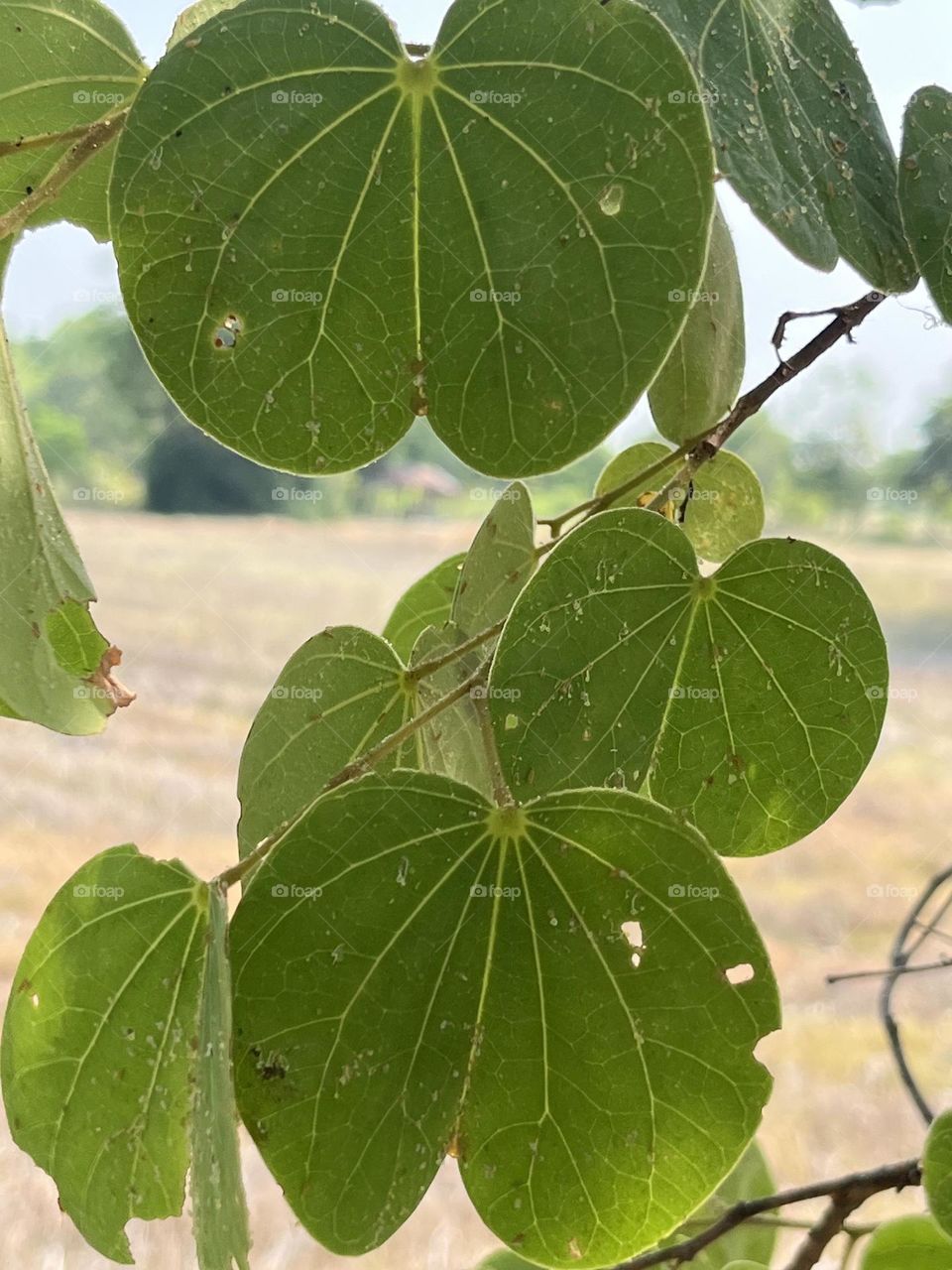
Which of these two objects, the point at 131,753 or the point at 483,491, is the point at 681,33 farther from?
the point at 131,753

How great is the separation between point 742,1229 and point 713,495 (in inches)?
17.8

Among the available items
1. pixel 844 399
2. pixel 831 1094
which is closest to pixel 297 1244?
pixel 831 1094

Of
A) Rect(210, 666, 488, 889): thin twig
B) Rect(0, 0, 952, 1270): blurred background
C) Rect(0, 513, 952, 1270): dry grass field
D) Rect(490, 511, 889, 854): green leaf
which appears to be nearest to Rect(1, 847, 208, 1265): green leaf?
Rect(210, 666, 488, 889): thin twig

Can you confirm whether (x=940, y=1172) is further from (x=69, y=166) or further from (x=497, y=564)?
(x=69, y=166)

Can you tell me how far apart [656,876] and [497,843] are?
0.21 feet

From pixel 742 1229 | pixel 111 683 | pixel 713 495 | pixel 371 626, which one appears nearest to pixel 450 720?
pixel 111 683

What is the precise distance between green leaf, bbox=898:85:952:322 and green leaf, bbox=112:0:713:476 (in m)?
0.16

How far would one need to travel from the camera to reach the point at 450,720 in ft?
1.81

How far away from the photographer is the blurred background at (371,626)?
6.72ft

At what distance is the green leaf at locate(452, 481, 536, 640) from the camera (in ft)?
1.81

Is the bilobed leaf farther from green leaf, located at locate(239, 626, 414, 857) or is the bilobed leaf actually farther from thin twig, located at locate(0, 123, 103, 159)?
thin twig, located at locate(0, 123, 103, 159)

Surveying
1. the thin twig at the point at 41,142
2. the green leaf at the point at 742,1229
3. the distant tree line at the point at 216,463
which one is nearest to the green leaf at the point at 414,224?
the thin twig at the point at 41,142

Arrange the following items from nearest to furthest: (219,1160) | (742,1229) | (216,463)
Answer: (219,1160) → (742,1229) → (216,463)

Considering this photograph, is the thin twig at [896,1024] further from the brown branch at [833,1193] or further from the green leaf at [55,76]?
the green leaf at [55,76]
